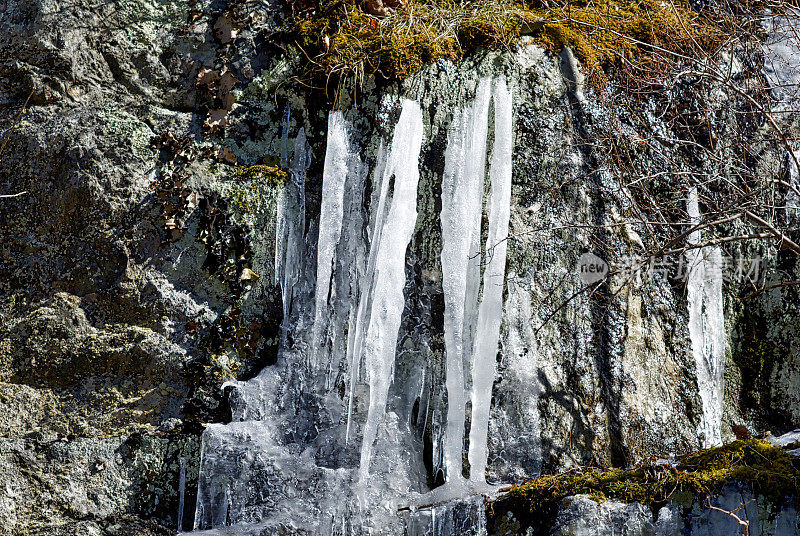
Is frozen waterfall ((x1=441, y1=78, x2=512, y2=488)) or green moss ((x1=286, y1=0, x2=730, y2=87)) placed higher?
green moss ((x1=286, y1=0, x2=730, y2=87))

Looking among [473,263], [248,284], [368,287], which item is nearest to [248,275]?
[248,284]

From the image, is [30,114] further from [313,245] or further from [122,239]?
[313,245]

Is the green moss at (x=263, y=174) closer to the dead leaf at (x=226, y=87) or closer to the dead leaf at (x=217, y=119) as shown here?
the dead leaf at (x=217, y=119)

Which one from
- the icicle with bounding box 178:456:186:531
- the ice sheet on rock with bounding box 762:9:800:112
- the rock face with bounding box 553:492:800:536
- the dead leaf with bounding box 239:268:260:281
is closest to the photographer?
the rock face with bounding box 553:492:800:536

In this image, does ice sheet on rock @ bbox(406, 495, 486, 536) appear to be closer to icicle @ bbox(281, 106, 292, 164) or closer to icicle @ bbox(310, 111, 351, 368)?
icicle @ bbox(310, 111, 351, 368)

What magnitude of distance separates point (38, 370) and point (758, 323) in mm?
4209

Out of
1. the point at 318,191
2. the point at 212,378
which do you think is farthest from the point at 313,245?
the point at 212,378

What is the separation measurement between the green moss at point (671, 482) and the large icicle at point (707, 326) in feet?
3.91

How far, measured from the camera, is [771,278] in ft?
14.1

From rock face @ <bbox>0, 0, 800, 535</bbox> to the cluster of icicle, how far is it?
28 mm

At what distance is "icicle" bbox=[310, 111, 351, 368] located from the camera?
12.1 feet

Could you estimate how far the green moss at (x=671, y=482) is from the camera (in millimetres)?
2582

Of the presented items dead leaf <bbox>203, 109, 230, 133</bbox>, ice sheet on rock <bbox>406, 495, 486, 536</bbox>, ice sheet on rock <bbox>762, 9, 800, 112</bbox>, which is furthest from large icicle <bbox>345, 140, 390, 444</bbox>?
ice sheet on rock <bbox>762, 9, 800, 112</bbox>

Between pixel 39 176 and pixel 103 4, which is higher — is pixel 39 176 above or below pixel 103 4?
below
